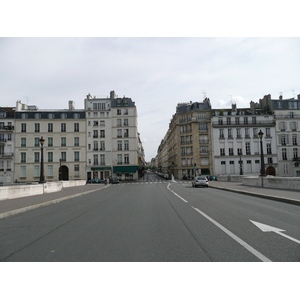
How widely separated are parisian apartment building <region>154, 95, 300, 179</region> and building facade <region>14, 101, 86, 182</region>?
893 inches

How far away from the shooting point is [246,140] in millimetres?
64625

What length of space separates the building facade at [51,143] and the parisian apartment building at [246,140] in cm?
2269

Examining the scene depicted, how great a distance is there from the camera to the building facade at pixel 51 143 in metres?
60.5

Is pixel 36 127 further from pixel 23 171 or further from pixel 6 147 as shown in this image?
pixel 23 171

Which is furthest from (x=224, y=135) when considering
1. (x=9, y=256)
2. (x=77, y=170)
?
(x=9, y=256)

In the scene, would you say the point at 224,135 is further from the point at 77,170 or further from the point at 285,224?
the point at 285,224

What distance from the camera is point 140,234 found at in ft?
22.3

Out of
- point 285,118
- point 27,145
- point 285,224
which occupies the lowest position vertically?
point 285,224

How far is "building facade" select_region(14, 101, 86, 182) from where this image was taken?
199ft

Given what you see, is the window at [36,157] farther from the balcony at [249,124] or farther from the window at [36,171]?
the balcony at [249,124]

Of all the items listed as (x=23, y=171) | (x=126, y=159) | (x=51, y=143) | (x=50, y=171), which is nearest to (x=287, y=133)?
(x=126, y=159)

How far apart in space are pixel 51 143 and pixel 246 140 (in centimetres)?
4495
